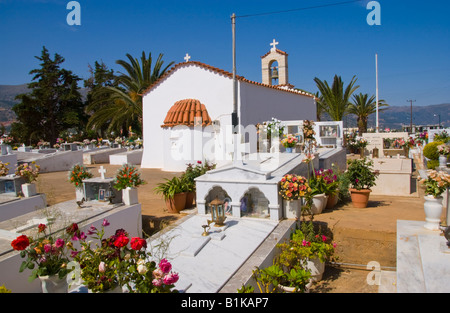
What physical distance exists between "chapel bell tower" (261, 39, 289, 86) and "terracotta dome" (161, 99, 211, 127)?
271 inches

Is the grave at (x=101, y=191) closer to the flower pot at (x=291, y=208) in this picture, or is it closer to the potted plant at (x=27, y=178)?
the potted plant at (x=27, y=178)

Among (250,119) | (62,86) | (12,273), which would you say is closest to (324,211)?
(12,273)

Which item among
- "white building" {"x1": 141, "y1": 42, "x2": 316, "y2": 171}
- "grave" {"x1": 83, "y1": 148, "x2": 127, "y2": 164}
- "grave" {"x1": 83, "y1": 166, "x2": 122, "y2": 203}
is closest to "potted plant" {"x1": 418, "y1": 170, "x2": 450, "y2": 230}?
"grave" {"x1": 83, "y1": 166, "x2": 122, "y2": 203}

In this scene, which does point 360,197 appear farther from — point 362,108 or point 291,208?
point 362,108

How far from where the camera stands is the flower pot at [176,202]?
10069mm

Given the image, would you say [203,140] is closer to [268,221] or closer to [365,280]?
[268,221]

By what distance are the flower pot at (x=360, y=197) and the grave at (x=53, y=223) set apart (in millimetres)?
6372

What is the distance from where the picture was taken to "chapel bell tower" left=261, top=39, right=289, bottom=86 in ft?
→ 75.3

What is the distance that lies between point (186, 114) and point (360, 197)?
34.5ft

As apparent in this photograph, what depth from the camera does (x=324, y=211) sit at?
9.96 metres

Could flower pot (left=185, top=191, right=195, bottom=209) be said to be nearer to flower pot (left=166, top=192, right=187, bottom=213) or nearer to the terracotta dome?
flower pot (left=166, top=192, right=187, bottom=213)

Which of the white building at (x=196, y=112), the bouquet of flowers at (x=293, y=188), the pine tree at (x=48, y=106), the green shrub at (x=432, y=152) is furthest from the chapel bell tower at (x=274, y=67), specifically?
the pine tree at (x=48, y=106)

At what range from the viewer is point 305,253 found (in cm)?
648

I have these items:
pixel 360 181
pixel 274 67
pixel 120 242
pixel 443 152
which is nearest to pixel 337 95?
pixel 274 67
